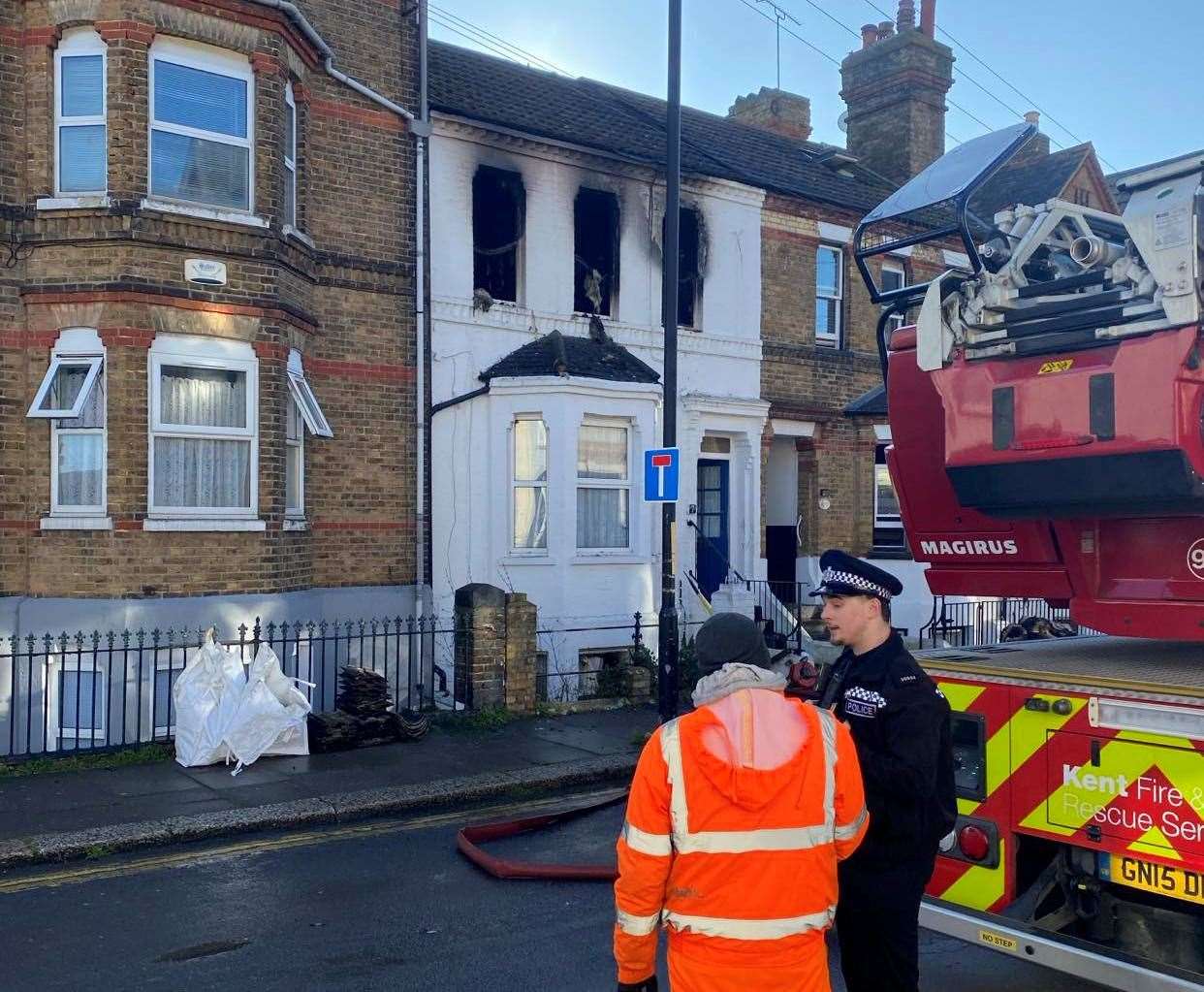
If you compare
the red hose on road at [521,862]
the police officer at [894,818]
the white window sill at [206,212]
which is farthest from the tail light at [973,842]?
the white window sill at [206,212]

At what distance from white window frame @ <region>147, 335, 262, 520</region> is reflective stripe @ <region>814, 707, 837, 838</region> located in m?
9.15

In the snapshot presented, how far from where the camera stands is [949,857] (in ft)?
15.7

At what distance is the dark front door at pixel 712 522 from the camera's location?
1705 cm

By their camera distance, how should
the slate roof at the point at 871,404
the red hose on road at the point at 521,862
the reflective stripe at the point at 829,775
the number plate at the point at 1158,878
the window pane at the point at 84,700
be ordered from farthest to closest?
the slate roof at the point at 871,404 → the window pane at the point at 84,700 → the red hose on road at the point at 521,862 → the number plate at the point at 1158,878 → the reflective stripe at the point at 829,775

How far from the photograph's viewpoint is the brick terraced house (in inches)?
429

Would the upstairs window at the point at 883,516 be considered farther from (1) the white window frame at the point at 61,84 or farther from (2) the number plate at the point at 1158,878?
(2) the number plate at the point at 1158,878

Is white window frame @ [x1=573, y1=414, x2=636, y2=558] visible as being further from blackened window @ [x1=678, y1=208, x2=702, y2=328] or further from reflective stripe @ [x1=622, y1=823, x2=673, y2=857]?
reflective stripe @ [x1=622, y1=823, x2=673, y2=857]

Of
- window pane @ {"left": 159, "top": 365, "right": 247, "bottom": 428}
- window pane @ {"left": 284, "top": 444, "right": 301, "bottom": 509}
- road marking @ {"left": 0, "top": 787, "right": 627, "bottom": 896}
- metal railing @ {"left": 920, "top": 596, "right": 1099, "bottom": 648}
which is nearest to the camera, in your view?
road marking @ {"left": 0, "top": 787, "right": 627, "bottom": 896}

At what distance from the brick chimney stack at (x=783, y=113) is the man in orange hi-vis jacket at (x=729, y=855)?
20280 mm

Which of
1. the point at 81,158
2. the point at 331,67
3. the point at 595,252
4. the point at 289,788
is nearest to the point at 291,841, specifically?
the point at 289,788

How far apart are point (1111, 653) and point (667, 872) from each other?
9.87 feet

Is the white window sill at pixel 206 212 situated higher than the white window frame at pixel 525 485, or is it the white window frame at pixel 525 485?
the white window sill at pixel 206 212

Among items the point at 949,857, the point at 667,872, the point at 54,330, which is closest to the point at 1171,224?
the point at 949,857

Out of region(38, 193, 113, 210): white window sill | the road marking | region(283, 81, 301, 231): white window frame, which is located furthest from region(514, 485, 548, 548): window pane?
region(38, 193, 113, 210): white window sill
